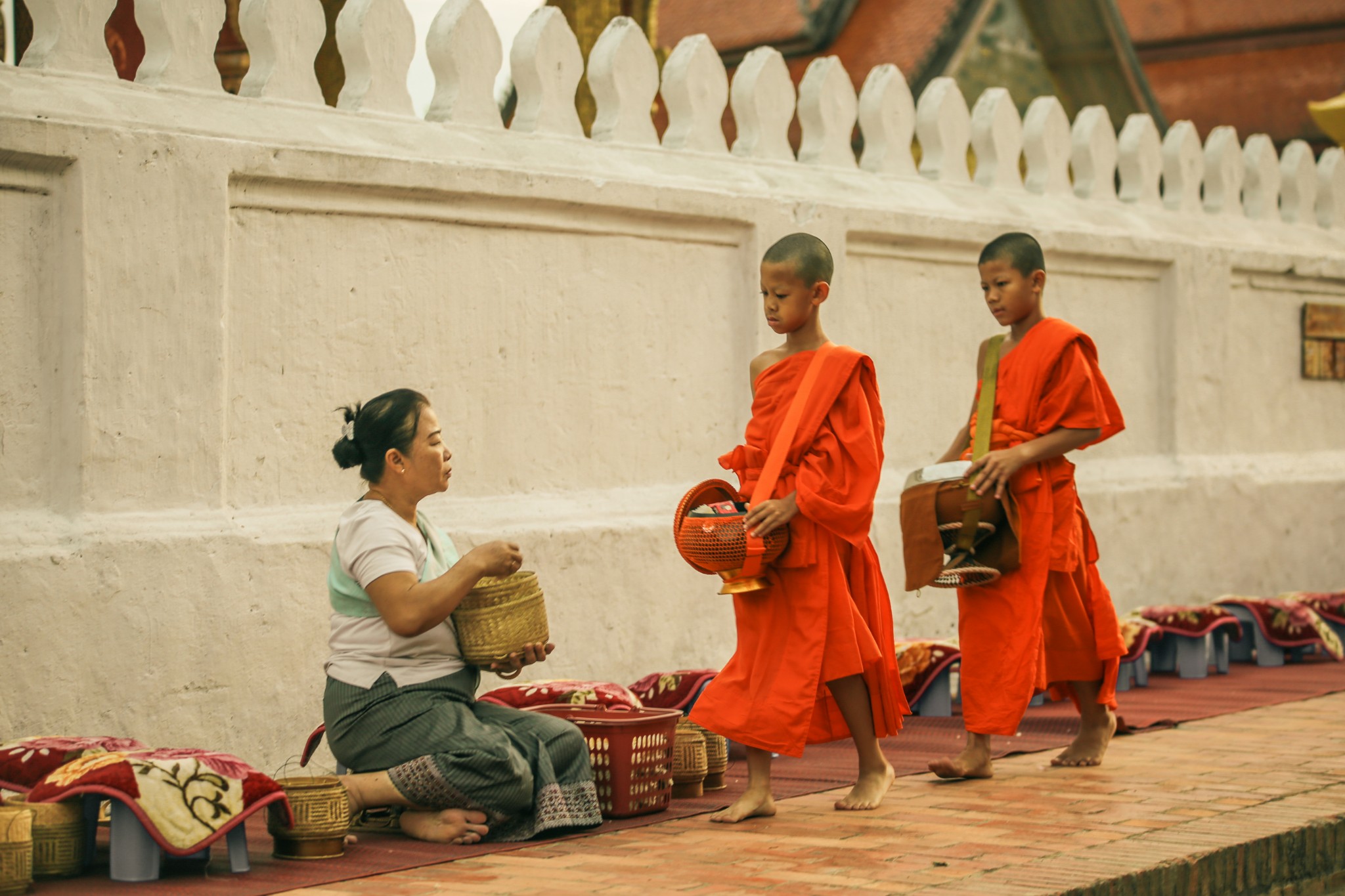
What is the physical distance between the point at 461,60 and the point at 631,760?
2.81 meters

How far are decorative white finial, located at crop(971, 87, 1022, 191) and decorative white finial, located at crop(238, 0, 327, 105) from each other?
3659 millimetres

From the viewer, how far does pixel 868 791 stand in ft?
16.2

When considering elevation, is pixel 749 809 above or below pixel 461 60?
below

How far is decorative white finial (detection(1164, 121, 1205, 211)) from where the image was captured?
9180 millimetres

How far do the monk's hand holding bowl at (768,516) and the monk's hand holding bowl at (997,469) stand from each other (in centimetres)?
88

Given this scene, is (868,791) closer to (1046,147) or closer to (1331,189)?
(1046,147)

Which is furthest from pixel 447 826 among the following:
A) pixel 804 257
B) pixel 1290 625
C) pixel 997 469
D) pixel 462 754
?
pixel 1290 625

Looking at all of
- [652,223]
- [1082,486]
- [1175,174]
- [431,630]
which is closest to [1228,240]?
[1175,174]

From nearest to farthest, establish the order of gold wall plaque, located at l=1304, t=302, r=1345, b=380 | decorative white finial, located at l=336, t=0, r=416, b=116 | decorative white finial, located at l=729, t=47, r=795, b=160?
decorative white finial, located at l=336, t=0, r=416, b=116 → decorative white finial, located at l=729, t=47, r=795, b=160 → gold wall plaque, located at l=1304, t=302, r=1345, b=380

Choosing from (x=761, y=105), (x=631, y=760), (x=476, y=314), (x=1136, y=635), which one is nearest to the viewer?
(x=631, y=760)

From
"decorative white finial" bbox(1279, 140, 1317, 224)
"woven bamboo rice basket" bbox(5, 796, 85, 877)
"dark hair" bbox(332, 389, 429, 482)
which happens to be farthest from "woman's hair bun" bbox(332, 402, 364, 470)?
"decorative white finial" bbox(1279, 140, 1317, 224)

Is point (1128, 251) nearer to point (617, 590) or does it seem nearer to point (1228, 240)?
point (1228, 240)

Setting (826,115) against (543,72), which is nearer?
(543,72)

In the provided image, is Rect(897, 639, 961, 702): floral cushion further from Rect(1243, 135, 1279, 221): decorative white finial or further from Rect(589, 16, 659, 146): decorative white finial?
Rect(1243, 135, 1279, 221): decorative white finial
